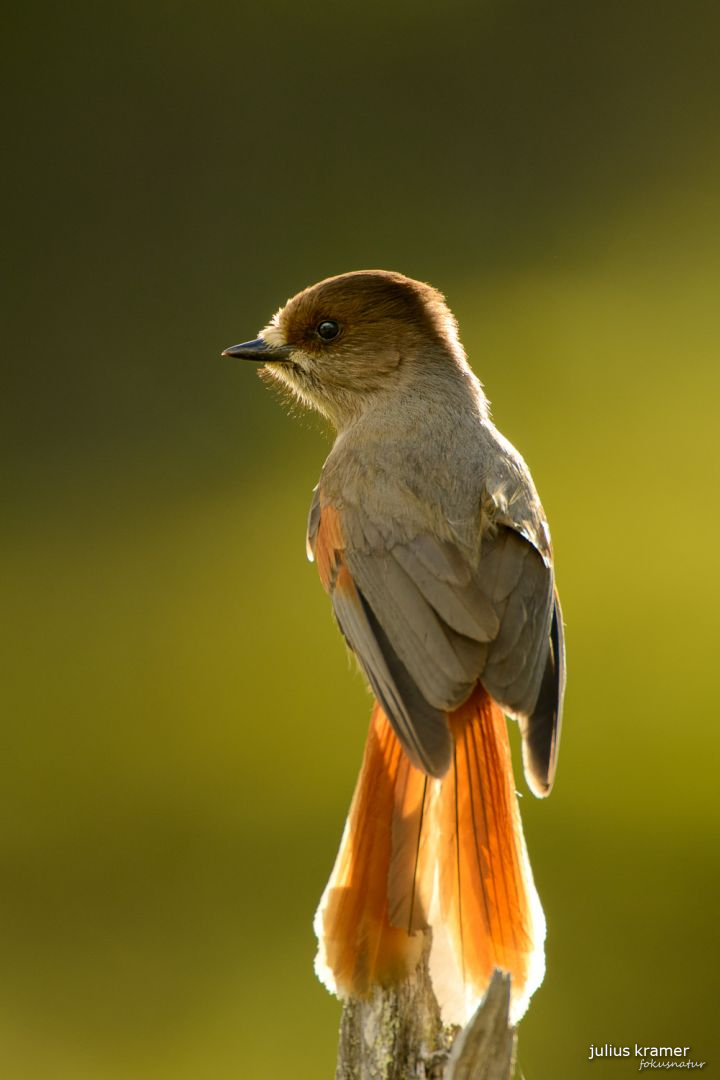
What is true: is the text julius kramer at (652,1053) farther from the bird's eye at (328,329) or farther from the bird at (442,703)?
→ the bird's eye at (328,329)

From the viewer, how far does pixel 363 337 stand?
11.8 ft

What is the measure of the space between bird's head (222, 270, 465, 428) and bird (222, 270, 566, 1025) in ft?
1.10

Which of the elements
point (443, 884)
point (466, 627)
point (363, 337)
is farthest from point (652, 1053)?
point (363, 337)

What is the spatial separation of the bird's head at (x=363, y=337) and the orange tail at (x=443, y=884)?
998 millimetres

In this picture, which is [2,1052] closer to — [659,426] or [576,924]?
[576,924]

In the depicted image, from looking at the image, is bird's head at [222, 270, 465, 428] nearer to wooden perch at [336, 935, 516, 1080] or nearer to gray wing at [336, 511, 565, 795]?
gray wing at [336, 511, 565, 795]

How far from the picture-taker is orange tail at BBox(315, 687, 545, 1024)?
274 cm

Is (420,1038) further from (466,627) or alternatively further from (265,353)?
(265,353)

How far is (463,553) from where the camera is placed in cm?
299

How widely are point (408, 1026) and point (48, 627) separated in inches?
121

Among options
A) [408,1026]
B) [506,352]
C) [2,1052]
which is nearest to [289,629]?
[506,352]

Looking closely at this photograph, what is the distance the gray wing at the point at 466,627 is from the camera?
9.14 ft

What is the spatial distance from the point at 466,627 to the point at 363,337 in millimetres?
1013

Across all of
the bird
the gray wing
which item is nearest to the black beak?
the bird
